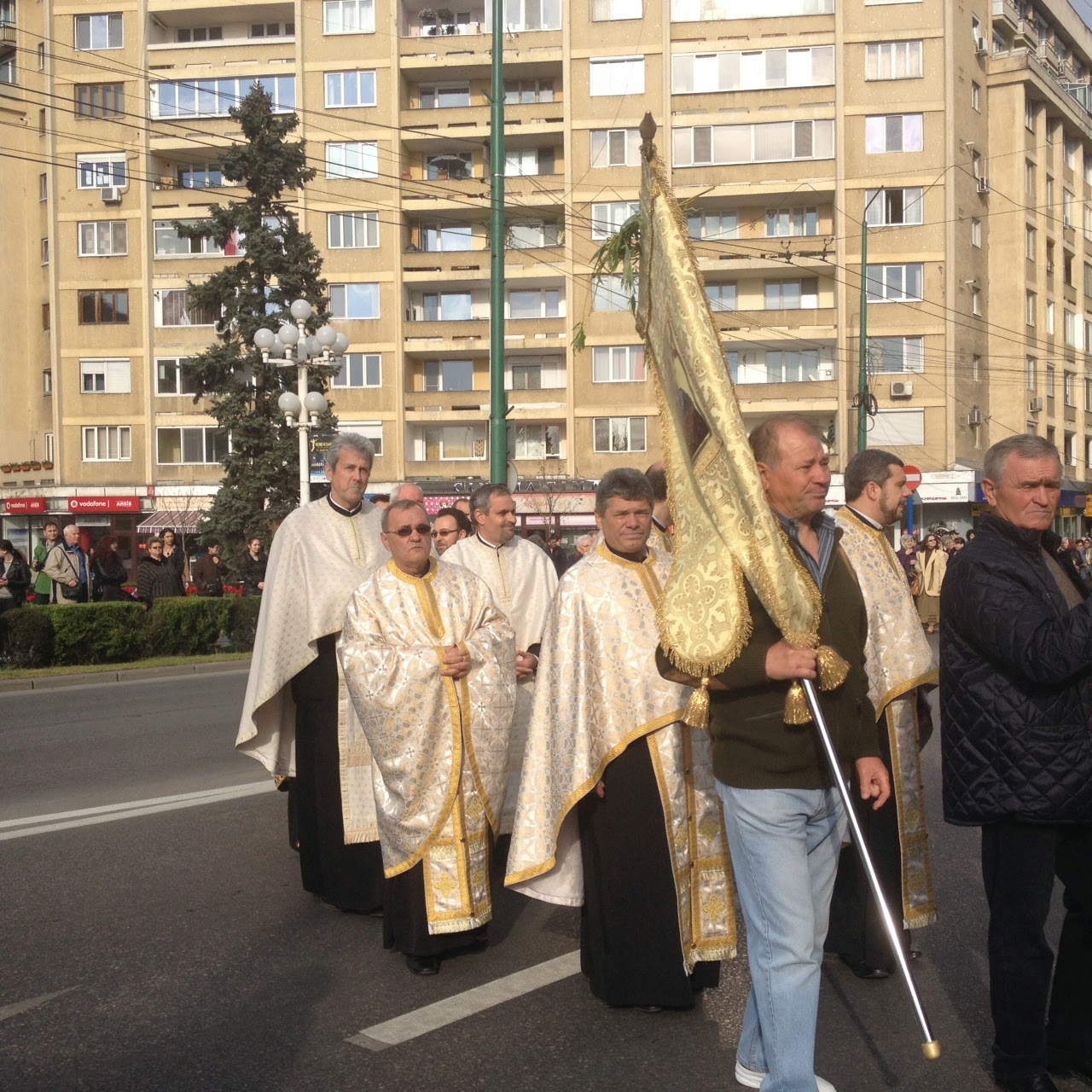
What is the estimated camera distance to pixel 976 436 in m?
49.2

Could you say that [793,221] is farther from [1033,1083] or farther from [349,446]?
[1033,1083]

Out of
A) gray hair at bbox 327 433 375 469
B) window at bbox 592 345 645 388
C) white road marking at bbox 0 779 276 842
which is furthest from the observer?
window at bbox 592 345 645 388

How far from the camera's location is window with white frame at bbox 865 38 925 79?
46.6 metres

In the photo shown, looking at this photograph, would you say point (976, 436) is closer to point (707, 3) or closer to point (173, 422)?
point (707, 3)

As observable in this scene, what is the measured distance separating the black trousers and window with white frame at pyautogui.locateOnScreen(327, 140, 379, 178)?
4656 centimetres

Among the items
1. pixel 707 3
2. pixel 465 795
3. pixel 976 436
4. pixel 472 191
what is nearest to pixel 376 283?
pixel 472 191

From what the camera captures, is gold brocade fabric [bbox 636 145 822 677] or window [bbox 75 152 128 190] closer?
gold brocade fabric [bbox 636 145 822 677]

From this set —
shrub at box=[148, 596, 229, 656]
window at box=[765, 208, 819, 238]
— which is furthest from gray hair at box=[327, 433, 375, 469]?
window at box=[765, 208, 819, 238]

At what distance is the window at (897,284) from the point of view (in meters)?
46.9

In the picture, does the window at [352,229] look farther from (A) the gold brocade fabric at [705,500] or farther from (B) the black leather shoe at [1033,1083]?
(B) the black leather shoe at [1033,1083]

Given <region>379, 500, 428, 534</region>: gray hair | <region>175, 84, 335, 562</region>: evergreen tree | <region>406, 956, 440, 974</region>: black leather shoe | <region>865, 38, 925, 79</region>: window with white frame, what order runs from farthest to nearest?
<region>865, 38, 925, 79</region>: window with white frame, <region>175, 84, 335, 562</region>: evergreen tree, <region>379, 500, 428, 534</region>: gray hair, <region>406, 956, 440, 974</region>: black leather shoe

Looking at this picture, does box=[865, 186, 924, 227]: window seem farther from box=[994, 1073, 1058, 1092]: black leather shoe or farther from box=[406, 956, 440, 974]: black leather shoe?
box=[994, 1073, 1058, 1092]: black leather shoe

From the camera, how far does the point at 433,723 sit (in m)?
5.73

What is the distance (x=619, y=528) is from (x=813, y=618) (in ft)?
5.14
